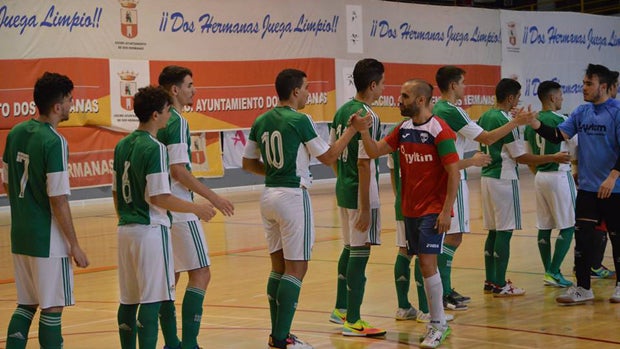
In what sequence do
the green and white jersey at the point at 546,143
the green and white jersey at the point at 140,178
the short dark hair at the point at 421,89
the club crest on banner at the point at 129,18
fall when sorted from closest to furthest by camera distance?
the green and white jersey at the point at 140,178 → the short dark hair at the point at 421,89 → the green and white jersey at the point at 546,143 → the club crest on banner at the point at 129,18

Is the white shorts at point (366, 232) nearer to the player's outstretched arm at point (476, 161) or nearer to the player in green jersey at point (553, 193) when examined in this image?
the player's outstretched arm at point (476, 161)

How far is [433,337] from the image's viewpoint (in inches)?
264

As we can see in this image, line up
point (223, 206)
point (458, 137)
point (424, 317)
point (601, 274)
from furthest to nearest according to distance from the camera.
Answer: point (601, 274) < point (458, 137) < point (424, 317) < point (223, 206)

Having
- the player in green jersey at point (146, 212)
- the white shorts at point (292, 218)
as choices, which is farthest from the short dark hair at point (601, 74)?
the player in green jersey at point (146, 212)

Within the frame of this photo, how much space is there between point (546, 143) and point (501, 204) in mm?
822

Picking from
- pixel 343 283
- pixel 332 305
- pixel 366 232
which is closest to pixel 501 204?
pixel 332 305

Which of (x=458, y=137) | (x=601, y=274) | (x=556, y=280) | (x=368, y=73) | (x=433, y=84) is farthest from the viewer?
(x=433, y=84)

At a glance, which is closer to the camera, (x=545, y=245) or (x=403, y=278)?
(x=403, y=278)

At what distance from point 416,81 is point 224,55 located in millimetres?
13753

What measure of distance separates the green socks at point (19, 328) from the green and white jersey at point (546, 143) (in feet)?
17.5

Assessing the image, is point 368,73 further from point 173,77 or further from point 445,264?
point 445,264

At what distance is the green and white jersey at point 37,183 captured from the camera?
542cm

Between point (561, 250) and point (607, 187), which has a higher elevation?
point (607, 187)

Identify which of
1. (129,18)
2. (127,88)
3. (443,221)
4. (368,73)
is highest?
(129,18)
